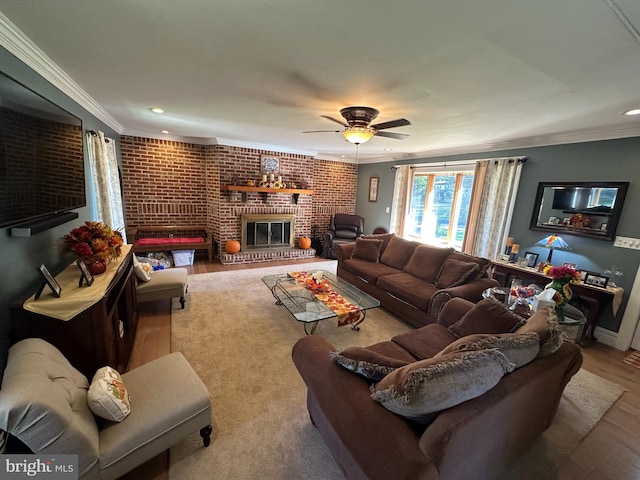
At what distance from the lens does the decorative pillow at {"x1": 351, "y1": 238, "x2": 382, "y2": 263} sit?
4.17 meters

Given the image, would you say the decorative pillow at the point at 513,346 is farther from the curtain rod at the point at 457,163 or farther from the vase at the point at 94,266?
the curtain rod at the point at 457,163

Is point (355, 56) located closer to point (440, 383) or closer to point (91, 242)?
point (440, 383)

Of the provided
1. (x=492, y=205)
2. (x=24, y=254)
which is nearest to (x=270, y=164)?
(x=492, y=205)

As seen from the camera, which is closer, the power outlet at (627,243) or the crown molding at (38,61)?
the crown molding at (38,61)

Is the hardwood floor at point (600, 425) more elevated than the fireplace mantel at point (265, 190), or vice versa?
the fireplace mantel at point (265, 190)

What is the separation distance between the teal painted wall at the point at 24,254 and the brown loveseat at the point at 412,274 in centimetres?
326

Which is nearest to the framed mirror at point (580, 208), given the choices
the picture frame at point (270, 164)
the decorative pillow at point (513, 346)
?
the decorative pillow at point (513, 346)

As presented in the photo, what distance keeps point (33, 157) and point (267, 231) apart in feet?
13.8

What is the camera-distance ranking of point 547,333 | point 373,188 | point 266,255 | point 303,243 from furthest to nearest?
1. point 373,188
2. point 303,243
3. point 266,255
4. point 547,333

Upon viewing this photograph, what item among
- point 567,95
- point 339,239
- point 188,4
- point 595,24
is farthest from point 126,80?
point 339,239

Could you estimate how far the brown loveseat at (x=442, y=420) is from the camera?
958 millimetres

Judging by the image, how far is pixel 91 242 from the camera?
200 centimetres

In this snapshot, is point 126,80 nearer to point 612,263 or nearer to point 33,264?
point 33,264

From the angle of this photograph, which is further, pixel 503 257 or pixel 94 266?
pixel 503 257
